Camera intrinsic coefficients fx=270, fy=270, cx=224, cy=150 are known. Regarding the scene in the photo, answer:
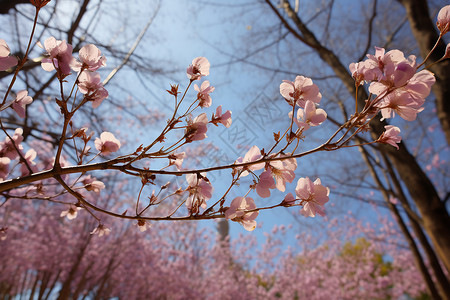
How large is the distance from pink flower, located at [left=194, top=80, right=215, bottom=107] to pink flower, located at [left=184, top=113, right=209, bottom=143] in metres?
0.15

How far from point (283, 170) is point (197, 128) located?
0.97 feet

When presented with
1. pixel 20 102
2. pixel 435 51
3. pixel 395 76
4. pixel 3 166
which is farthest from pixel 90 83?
pixel 435 51

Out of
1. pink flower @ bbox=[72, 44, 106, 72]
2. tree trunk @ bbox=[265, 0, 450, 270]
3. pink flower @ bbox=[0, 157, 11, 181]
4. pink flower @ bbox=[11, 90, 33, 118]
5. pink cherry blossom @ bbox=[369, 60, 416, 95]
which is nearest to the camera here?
pink cherry blossom @ bbox=[369, 60, 416, 95]

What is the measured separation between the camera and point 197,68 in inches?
35.9

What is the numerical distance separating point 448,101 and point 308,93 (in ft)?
7.52

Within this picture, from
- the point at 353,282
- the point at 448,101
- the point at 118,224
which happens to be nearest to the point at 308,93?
the point at 448,101

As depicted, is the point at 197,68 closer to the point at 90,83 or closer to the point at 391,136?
the point at 90,83

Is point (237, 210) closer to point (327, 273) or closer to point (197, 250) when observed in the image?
point (197, 250)

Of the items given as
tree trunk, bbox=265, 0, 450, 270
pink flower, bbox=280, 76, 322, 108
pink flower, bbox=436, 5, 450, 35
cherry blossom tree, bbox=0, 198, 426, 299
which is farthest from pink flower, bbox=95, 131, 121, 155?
cherry blossom tree, bbox=0, 198, 426, 299

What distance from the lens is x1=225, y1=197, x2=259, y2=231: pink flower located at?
0.79 meters

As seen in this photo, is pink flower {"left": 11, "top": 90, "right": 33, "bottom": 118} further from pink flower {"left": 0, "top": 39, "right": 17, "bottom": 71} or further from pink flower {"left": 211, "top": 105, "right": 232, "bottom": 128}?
pink flower {"left": 211, "top": 105, "right": 232, "bottom": 128}

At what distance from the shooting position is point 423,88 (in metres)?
0.70

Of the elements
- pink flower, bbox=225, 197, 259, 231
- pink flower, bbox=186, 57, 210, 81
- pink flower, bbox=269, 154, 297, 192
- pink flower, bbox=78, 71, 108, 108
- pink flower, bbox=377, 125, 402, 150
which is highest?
pink flower, bbox=186, 57, 210, 81

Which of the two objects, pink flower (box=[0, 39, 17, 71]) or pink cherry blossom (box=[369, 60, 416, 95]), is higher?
pink flower (box=[0, 39, 17, 71])
